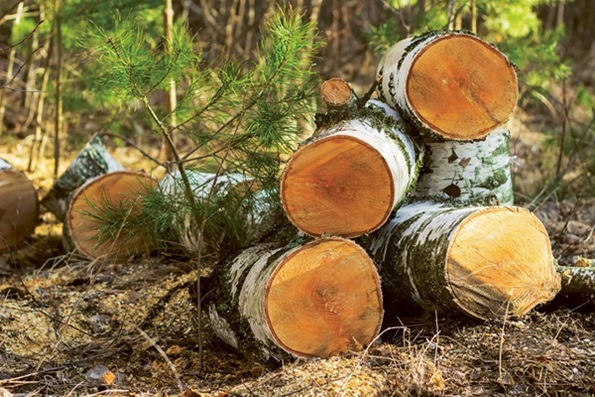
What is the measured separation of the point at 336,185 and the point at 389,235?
0.44 meters

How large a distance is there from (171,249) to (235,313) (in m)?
0.94

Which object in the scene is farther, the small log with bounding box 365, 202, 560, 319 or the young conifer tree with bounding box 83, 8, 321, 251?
the young conifer tree with bounding box 83, 8, 321, 251

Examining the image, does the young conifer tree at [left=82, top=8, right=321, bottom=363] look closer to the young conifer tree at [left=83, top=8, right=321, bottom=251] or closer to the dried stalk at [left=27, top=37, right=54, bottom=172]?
the young conifer tree at [left=83, top=8, right=321, bottom=251]

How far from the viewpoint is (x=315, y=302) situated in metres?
2.57

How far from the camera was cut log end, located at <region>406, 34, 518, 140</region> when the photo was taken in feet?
9.14

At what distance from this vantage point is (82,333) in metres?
3.11

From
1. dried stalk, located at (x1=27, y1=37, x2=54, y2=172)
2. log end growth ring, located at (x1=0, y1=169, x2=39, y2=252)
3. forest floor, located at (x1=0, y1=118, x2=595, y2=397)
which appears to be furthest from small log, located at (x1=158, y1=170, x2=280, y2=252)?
dried stalk, located at (x1=27, y1=37, x2=54, y2=172)

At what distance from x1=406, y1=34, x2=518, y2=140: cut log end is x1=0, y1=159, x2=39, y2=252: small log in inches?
88.1

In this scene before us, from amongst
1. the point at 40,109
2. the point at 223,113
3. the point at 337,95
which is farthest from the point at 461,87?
the point at 40,109

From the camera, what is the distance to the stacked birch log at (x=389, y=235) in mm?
2553

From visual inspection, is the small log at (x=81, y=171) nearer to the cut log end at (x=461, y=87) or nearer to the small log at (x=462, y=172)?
the small log at (x=462, y=172)

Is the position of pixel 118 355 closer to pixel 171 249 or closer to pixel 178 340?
pixel 178 340

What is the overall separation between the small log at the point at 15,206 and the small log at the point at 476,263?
221 centimetres

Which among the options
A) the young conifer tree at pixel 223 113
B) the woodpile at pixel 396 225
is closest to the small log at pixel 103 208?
the young conifer tree at pixel 223 113
